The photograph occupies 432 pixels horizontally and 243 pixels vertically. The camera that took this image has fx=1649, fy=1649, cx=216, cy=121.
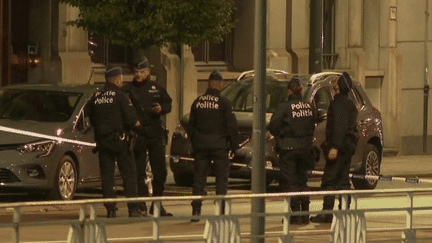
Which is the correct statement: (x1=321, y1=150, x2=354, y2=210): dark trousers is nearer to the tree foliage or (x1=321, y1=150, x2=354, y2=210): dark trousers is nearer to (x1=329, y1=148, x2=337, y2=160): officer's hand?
(x1=329, y1=148, x2=337, y2=160): officer's hand

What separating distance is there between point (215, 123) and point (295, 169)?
1.07 meters

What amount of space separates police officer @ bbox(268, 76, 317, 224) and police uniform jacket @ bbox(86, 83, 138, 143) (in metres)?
1.67

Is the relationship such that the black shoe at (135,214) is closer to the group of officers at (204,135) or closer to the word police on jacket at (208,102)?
the group of officers at (204,135)

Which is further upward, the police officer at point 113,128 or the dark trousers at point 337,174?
the police officer at point 113,128

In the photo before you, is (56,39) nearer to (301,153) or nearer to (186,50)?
(186,50)

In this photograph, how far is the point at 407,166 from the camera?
30672 millimetres

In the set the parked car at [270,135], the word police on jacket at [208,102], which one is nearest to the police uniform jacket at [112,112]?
the word police on jacket at [208,102]

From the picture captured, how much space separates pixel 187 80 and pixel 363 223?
1710 cm

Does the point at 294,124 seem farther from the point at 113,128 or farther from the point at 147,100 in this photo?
the point at 113,128

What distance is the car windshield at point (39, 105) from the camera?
829 inches

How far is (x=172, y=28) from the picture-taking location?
2445 cm

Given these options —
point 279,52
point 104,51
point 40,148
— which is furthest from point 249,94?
point 279,52

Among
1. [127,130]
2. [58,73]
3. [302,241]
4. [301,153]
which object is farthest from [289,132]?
[58,73]

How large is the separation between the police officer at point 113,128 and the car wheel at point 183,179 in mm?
5043
